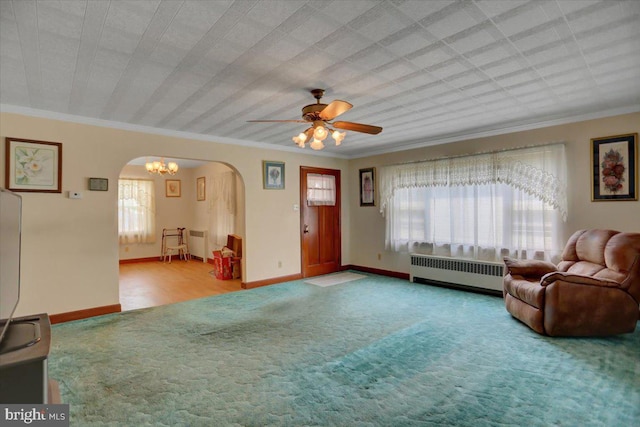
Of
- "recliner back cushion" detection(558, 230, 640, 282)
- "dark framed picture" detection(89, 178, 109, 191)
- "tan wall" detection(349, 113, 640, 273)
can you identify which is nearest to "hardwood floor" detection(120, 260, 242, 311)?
"dark framed picture" detection(89, 178, 109, 191)

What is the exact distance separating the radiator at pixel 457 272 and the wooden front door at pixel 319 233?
1.66 metres

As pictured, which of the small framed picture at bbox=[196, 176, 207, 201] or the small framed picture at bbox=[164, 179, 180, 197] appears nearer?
the small framed picture at bbox=[196, 176, 207, 201]

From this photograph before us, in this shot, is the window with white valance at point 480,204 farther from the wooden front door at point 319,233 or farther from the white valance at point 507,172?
the wooden front door at point 319,233

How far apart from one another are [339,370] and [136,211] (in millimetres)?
7533

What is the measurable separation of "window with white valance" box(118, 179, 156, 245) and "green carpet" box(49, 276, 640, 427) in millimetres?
4750

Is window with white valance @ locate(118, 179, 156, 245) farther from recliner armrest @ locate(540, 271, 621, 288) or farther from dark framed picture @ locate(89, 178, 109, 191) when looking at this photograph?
recliner armrest @ locate(540, 271, 621, 288)

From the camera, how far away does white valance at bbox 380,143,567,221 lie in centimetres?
419

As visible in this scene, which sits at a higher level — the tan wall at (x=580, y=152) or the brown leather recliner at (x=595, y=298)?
the tan wall at (x=580, y=152)

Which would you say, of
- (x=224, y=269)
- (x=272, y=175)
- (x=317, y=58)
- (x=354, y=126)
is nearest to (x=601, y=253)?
(x=354, y=126)

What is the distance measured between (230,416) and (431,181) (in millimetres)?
4569

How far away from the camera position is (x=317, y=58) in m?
2.43

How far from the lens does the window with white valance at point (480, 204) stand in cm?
427

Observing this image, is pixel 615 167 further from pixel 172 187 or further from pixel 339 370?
pixel 172 187

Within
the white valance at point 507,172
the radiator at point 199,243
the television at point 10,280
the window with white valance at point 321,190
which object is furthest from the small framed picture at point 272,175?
the television at point 10,280
